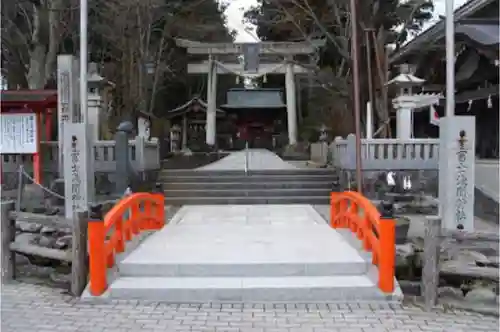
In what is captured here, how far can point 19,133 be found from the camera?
10.7m

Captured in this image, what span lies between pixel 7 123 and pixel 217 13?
25090 mm

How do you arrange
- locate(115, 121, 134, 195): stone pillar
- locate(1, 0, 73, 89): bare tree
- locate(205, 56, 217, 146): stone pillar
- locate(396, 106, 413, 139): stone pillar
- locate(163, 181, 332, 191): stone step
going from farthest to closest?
locate(205, 56, 217, 146): stone pillar
locate(1, 0, 73, 89): bare tree
locate(396, 106, 413, 139): stone pillar
locate(163, 181, 332, 191): stone step
locate(115, 121, 134, 195): stone pillar

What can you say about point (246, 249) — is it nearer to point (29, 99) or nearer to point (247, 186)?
point (29, 99)

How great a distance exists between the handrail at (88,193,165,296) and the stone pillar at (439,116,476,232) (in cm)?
493

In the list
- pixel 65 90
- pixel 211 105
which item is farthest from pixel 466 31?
pixel 211 105

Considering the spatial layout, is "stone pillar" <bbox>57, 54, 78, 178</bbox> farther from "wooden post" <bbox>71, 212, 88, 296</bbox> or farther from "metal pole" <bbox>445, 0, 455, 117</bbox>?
"metal pole" <bbox>445, 0, 455, 117</bbox>

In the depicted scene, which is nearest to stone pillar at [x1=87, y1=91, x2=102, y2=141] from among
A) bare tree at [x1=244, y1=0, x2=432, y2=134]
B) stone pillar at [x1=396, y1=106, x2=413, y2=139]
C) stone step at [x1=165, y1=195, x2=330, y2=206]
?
stone step at [x1=165, y1=195, x2=330, y2=206]

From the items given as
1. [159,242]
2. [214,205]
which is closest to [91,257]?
[159,242]

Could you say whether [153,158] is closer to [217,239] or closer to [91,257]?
[217,239]

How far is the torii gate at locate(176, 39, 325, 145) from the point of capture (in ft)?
85.1

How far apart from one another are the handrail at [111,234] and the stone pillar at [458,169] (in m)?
4.93

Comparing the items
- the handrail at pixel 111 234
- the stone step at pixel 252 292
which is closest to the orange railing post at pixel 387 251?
the stone step at pixel 252 292

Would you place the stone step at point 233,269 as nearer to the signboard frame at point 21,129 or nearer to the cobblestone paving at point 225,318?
the cobblestone paving at point 225,318

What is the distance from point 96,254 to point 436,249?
3.57m
